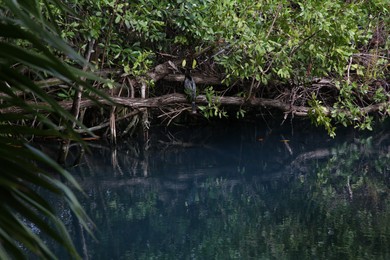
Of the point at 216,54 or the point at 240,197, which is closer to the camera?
the point at 240,197

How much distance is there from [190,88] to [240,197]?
1950mm

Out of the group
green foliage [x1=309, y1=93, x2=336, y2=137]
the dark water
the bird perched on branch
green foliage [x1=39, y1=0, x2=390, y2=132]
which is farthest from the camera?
the bird perched on branch

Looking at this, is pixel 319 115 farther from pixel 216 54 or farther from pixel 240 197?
pixel 240 197

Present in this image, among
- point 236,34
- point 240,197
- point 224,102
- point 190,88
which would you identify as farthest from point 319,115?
point 240,197

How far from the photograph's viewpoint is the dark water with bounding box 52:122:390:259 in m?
2.93

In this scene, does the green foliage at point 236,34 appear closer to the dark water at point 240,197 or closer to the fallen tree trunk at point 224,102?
the fallen tree trunk at point 224,102

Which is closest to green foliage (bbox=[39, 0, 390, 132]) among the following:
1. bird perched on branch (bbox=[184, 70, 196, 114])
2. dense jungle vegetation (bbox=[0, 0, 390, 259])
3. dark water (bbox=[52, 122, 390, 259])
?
dense jungle vegetation (bbox=[0, 0, 390, 259])

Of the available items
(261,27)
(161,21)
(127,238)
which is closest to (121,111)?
(161,21)

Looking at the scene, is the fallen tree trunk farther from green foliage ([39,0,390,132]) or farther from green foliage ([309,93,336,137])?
green foliage ([39,0,390,132])

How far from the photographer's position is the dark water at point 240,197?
2.93 metres

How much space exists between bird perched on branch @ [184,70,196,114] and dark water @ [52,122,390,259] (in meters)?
0.38

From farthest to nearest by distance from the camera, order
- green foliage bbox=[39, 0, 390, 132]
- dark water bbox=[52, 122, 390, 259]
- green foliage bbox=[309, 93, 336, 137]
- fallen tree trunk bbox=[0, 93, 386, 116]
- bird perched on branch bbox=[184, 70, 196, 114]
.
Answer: bird perched on branch bbox=[184, 70, 196, 114]
fallen tree trunk bbox=[0, 93, 386, 116]
green foliage bbox=[309, 93, 336, 137]
green foliage bbox=[39, 0, 390, 132]
dark water bbox=[52, 122, 390, 259]

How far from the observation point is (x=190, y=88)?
572 cm

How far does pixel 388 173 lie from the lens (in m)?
4.56
